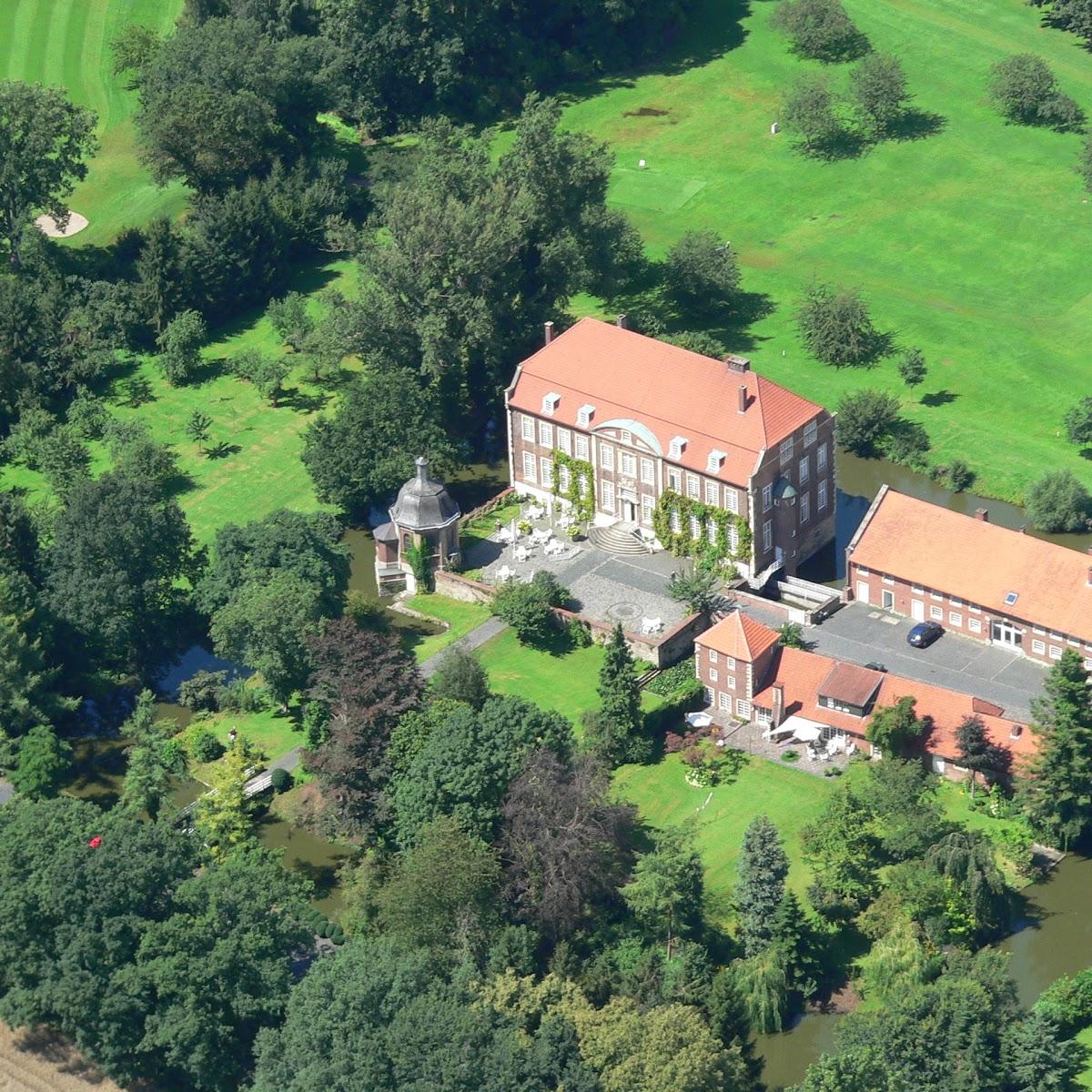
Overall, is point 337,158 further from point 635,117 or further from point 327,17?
point 635,117

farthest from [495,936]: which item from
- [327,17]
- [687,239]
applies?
[327,17]

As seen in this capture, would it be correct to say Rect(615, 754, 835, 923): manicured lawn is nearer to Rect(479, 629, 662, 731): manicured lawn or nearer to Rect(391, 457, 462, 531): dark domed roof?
Rect(479, 629, 662, 731): manicured lawn

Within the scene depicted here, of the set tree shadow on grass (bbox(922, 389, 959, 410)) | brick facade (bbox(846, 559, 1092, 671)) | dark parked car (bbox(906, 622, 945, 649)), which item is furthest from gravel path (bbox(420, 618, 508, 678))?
tree shadow on grass (bbox(922, 389, 959, 410))

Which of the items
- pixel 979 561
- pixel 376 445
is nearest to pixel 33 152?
pixel 376 445

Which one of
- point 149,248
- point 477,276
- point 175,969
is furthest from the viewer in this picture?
point 149,248

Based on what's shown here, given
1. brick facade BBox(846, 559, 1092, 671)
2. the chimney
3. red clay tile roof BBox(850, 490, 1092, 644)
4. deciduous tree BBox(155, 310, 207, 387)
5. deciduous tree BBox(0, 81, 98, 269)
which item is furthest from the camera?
deciduous tree BBox(0, 81, 98, 269)
